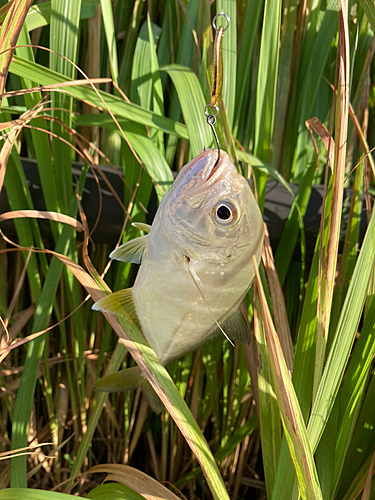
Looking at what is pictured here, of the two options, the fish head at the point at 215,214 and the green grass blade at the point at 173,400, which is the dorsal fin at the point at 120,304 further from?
the fish head at the point at 215,214

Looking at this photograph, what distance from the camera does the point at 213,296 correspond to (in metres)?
0.62

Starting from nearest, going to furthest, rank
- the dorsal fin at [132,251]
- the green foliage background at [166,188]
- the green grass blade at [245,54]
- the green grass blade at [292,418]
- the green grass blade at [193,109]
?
the green grass blade at [292,418], the dorsal fin at [132,251], the green foliage background at [166,188], the green grass blade at [193,109], the green grass blade at [245,54]

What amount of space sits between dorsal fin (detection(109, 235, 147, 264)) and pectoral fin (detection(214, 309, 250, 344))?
17 centimetres

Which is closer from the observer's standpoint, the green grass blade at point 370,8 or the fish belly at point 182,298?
the fish belly at point 182,298

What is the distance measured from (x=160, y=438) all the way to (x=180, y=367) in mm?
285

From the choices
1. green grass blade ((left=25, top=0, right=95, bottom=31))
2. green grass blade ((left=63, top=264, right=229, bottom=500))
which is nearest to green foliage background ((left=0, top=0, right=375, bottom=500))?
green grass blade ((left=25, top=0, right=95, bottom=31))

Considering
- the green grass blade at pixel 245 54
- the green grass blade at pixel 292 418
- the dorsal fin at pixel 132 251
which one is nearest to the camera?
the green grass blade at pixel 292 418

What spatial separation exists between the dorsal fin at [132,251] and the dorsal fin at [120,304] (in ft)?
0.16

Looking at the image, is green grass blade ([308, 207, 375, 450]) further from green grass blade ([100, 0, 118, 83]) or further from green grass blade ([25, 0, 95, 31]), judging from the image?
green grass blade ([25, 0, 95, 31])

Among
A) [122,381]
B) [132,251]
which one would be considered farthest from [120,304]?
[122,381]

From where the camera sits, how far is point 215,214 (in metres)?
0.60

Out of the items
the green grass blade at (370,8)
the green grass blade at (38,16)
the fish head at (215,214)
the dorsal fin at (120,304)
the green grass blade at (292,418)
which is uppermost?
the green grass blade at (38,16)

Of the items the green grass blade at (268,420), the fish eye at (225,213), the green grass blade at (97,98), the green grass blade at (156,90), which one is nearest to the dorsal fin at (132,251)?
the fish eye at (225,213)

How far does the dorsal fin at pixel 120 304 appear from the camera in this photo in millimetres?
639
